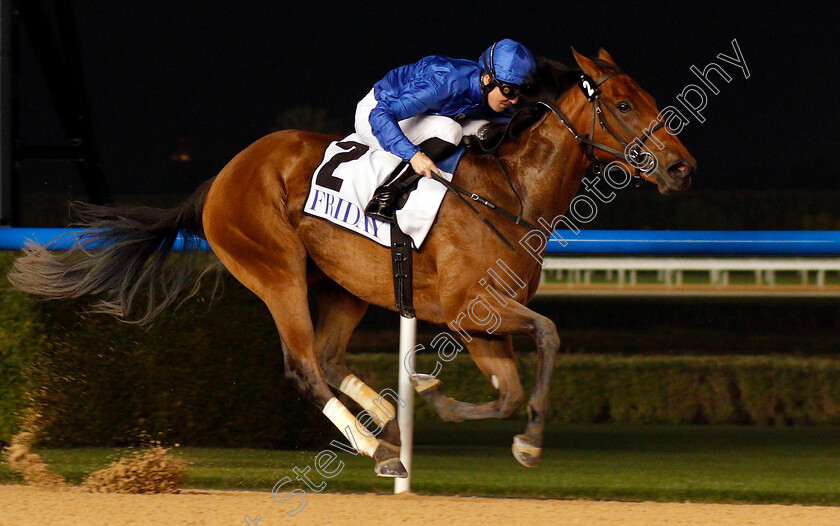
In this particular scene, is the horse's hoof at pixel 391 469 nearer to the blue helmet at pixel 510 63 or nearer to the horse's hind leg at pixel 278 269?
the horse's hind leg at pixel 278 269

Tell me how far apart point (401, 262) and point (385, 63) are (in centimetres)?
414

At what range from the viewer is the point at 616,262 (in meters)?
4.38

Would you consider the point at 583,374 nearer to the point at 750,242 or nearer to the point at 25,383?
the point at 750,242

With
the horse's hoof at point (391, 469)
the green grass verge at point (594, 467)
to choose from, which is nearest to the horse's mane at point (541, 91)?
the horse's hoof at point (391, 469)

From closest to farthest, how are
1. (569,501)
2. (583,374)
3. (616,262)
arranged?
1. (569,501)
2. (616,262)
3. (583,374)

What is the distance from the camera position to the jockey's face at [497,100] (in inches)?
113

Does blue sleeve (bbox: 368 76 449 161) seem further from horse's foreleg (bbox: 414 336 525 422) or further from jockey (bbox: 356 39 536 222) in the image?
horse's foreleg (bbox: 414 336 525 422)

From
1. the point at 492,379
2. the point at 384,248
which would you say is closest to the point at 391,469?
the point at 492,379

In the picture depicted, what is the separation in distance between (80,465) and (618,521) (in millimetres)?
1985

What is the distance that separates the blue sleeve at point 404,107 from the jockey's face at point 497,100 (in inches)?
5.5

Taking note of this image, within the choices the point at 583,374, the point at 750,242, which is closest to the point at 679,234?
the point at 750,242

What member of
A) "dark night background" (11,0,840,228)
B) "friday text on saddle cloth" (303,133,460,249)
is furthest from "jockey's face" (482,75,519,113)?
"dark night background" (11,0,840,228)

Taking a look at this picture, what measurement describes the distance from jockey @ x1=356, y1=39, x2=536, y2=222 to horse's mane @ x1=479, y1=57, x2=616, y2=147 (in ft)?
0.16

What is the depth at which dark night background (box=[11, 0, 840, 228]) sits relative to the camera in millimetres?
6582
